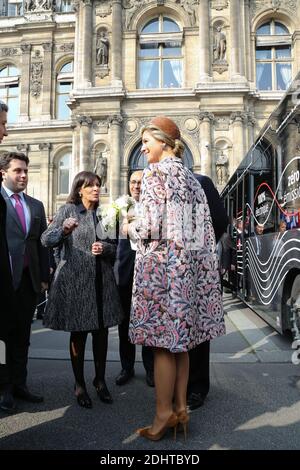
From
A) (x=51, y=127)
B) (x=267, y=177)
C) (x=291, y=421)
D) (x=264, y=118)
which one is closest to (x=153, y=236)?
(x=291, y=421)

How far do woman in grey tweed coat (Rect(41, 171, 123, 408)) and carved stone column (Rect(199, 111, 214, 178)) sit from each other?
16903mm

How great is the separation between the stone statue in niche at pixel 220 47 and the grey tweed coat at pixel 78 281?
1965 cm

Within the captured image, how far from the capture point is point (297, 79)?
14.8 ft

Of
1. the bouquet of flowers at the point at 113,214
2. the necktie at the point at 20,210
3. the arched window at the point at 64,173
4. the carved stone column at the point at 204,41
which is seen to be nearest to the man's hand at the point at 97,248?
the bouquet of flowers at the point at 113,214

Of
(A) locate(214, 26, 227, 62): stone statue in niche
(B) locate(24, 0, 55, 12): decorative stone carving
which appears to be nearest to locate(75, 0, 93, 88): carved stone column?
(B) locate(24, 0, 55, 12): decorative stone carving

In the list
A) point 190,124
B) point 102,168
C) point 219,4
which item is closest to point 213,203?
point 102,168

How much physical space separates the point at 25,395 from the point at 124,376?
3.07 feet

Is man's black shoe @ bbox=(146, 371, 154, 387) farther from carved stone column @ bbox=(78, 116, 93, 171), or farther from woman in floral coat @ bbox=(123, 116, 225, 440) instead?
carved stone column @ bbox=(78, 116, 93, 171)

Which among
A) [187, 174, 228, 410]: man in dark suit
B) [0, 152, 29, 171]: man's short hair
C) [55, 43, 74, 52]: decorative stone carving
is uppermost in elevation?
[55, 43, 74, 52]: decorative stone carving

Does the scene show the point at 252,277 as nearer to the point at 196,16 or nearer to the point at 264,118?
the point at 264,118

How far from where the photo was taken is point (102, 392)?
328cm

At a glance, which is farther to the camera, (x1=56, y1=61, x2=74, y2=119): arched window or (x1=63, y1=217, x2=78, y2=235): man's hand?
(x1=56, y1=61, x2=74, y2=119): arched window

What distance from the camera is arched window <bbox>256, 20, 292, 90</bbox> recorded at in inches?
845

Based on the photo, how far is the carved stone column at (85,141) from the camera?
20391 millimetres
